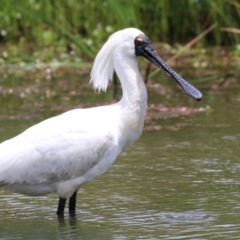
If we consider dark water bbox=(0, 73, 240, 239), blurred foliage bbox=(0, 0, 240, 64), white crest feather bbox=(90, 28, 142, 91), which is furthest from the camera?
blurred foliage bbox=(0, 0, 240, 64)

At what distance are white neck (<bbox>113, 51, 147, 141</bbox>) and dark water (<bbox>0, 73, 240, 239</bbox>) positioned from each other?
0.69 m

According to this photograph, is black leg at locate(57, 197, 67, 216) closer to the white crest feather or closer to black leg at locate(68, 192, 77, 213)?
black leg at locate(68, 192, 77, 213)

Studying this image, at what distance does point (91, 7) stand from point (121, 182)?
9.43 m

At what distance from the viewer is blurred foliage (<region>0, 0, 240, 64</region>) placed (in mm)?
15725

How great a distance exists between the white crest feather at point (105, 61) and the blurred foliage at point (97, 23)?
6.55 metres

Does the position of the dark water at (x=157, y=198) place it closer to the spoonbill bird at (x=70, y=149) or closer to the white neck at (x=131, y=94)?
the spoonbill bird at (x=70, y=149)

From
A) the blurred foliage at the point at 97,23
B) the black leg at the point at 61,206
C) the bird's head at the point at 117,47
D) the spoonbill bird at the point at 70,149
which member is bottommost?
the black leg at the point at 61,206

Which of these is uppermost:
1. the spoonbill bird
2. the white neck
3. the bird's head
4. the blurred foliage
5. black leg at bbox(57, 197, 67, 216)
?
the blurred foliage

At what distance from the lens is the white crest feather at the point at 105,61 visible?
7629mm

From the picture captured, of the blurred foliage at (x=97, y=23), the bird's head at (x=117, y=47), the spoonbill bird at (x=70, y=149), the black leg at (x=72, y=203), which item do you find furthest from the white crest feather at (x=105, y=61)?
the blurred foliage at (x=97, y=23)

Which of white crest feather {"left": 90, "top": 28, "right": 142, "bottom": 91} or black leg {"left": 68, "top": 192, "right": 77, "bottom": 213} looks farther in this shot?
white crest feather {"left": 90, "top": 28, "right": 142, "bottom": 91}

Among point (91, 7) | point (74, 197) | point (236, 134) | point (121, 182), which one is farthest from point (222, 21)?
point (74, 197)

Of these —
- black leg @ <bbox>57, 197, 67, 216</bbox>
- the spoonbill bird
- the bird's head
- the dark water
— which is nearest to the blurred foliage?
the dark water

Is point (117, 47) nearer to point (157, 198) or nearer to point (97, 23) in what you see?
point (157, 198)
